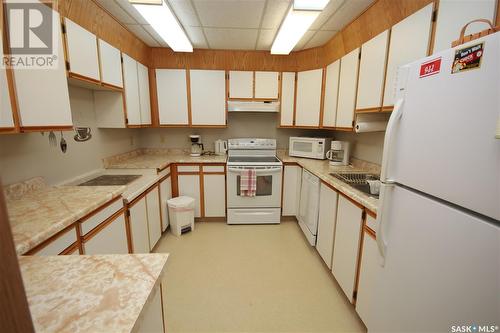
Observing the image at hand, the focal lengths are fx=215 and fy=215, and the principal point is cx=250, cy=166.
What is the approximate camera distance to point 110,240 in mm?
1566

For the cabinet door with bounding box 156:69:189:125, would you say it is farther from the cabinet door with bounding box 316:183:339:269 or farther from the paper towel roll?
the paper towel roll

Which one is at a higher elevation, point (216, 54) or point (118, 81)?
point (216, 54)

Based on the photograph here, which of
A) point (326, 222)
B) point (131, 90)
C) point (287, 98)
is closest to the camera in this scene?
point (326, 222)

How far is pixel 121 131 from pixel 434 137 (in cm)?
326

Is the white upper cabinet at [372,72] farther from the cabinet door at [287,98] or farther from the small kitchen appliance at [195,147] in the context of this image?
the small kitchen appliance at [195,147]

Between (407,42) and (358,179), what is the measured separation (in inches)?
44.3

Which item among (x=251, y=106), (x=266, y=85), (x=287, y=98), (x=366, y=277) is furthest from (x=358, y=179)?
(x=266, y=85)

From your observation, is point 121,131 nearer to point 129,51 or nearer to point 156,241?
point 129,51

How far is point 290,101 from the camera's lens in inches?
128

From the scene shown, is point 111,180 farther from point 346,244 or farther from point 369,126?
point 369,126

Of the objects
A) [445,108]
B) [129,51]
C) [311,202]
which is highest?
[129,51]

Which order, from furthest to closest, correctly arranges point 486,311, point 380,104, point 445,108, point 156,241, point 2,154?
point 156,241
point 380,104
point 2,154
point 445,108
point 486,311

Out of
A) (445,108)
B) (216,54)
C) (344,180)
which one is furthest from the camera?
(216,54)

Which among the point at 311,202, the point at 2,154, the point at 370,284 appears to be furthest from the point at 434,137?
the point at 2,154
